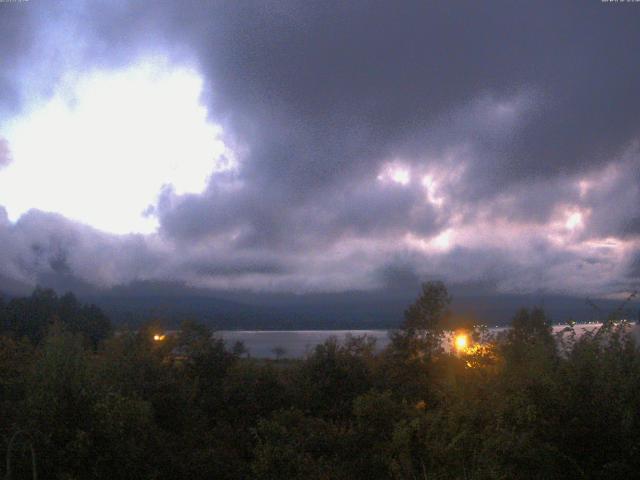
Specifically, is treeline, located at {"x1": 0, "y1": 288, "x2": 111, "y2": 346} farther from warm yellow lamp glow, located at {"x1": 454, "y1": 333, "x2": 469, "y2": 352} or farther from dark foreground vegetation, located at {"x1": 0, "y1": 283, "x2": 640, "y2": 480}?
dark foreground vegetation, located at {"x1": 0, "y1": 283, "x2": 640, "y2": 480}

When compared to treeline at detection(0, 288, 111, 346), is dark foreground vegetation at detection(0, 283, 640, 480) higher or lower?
lower

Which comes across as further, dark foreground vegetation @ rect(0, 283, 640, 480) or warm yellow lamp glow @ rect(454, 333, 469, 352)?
warm yellow lamp glow @ rect(454, 333, 469, 352)

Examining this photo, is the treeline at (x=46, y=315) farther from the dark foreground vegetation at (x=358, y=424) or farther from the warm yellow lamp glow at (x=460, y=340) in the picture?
the dark foreground vegetation at (x=358, y=424)

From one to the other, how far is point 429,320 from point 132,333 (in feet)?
43.1

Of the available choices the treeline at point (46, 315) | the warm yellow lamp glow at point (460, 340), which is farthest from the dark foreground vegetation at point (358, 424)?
the treeline at point (46, 315)

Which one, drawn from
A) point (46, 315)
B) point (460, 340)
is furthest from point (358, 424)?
point (46, 315)

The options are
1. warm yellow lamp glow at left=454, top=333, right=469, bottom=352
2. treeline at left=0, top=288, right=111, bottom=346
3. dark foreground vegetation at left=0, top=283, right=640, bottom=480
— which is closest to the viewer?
dark foreground vegetation at left=0, top=283, right=640, bottom=480

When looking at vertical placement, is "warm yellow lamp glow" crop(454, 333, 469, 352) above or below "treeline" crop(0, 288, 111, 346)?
below

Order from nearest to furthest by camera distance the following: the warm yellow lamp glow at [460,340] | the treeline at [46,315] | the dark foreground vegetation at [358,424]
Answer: the dark foreground vegetation at [358,424] → the warm yellow lamp glow at [460,340] → the treeline at [46,315]

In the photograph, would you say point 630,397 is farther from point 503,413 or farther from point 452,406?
point 452,406

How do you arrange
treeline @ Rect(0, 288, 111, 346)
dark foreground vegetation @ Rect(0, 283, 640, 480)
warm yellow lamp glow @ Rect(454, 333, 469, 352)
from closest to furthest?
dark foreground vegetation @ Rect(0, 283, 640, 480) → warm yellow lamp glow @ Rect(454, 333, 469, 352) → treeline @ Rect(0, 288, 111, 346)

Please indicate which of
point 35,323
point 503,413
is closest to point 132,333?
point 503,413

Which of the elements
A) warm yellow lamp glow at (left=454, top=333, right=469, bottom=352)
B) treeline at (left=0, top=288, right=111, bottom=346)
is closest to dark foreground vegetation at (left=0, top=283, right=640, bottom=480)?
warm yellow lamp glow at (left=454, top=333, right=469, bottom=352)

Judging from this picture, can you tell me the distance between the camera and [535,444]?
9.07m
